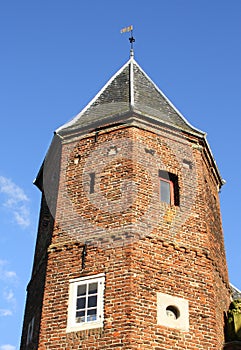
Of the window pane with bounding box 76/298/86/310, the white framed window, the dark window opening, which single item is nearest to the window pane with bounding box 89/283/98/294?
the white framed window

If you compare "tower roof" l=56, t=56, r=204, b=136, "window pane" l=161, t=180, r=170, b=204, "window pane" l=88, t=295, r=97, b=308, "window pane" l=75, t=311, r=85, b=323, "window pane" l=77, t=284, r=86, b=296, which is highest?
"tower roof" l=56, t=56, r=204, b=136

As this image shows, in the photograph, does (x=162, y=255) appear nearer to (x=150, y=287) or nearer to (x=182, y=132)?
(x=150, y=287)

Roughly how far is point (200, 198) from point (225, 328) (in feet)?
12.3

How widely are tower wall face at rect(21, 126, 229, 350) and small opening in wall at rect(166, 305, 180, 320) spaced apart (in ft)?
0.09

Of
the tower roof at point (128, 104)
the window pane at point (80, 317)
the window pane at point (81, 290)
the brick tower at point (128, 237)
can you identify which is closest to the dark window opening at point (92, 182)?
the brick tower at point (128, 237)

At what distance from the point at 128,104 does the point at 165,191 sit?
341 centimetres

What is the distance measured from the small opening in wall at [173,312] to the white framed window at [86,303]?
1.64 m

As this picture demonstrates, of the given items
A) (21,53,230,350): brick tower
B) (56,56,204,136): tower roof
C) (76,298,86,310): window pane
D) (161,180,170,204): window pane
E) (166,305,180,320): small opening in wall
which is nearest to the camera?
(21,53,230,350): brick tower

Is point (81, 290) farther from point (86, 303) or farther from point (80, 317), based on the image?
point (80, 317)

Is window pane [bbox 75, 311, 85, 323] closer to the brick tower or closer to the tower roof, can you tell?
the brick tower

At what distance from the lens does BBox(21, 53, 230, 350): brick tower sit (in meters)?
12.0

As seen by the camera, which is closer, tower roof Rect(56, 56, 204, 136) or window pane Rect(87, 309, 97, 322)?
window pane Rect(87, 309, 97, 322)

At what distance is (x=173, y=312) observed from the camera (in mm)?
12352

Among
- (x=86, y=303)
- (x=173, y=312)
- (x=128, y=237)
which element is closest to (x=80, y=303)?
(x=86, y=303)
